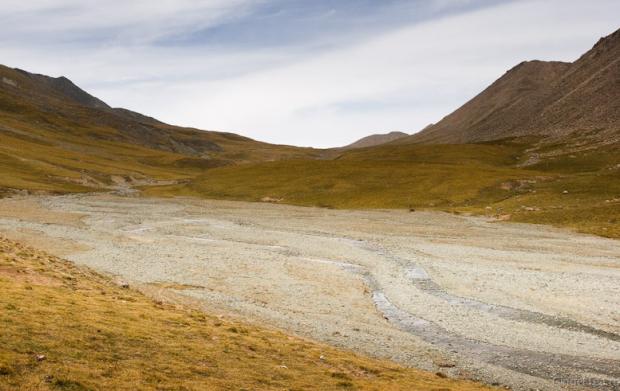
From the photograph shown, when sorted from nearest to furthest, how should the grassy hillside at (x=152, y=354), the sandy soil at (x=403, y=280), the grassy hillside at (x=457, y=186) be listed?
the grassy hillside at (x=152, y=354) < the sandy soil at (x=403, y=280) < the grassy hillside at (x=457, y=186)

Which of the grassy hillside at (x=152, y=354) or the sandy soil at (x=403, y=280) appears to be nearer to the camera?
the grassy hillside at (x=152, y=354)

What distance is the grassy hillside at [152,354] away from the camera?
16484 mm

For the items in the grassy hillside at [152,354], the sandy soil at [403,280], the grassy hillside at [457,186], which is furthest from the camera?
the grassy hillside at [457,186]

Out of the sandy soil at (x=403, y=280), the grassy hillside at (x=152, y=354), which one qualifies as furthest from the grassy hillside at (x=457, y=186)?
the grassy hillside at (x=152, y=354)

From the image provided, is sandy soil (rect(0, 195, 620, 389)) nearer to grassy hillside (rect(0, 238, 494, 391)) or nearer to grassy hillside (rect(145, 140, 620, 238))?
grassy hillside (rect(0, 238, 494, 391))

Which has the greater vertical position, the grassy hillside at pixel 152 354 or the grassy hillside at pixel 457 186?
the grassy hillside at pixel 457 186

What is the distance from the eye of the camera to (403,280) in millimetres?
42125

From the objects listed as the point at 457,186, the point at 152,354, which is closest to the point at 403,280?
the point at 152,354

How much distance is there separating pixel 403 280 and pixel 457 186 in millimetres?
66460

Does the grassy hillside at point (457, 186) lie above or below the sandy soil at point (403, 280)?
above

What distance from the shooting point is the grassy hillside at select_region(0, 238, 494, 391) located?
1648 centimetres

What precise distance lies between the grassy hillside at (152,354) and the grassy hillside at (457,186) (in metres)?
51.2

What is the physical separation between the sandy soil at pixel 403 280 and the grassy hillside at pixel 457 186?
31.3 ft

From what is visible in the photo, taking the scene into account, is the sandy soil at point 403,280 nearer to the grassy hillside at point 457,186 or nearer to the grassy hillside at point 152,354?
the grassy hillside at point 152,354
